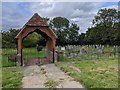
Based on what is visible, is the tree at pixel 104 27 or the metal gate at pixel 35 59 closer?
the metal gate at pixel 35 59

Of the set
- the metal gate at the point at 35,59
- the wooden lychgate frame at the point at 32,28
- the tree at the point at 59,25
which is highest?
the tree at the point at 59,25

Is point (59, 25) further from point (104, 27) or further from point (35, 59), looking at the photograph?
point (35, 59)

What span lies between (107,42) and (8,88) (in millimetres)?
46705

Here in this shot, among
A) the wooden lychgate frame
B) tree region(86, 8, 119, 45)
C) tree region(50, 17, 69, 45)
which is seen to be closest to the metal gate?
the wooden lychgate frame

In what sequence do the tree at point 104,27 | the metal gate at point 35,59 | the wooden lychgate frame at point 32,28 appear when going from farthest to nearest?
1. the tree at point 104,27
2. the metal gate at point 35,59
3. the wooden lychgate frame at point 32,28

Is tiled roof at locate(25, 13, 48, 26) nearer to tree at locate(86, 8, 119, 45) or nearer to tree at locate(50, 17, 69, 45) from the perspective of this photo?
tree at locate(86, 8, 119, 45)

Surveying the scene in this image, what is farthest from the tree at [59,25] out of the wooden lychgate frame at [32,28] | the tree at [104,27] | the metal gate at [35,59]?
the wooden lychgate frame at [32,28]

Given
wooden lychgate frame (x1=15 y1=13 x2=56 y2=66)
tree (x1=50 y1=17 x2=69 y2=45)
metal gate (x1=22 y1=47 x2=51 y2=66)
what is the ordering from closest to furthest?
wooden lychgate frame (x1=15 y1=13 x2=56 y2=66) < metal gate (x1=22 y1=47 x2=51 y2=66) < tree (x1=50 y1=17 x2=69 y2=45)

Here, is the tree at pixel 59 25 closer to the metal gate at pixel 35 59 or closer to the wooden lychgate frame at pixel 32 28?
the metal gate at pixel 35 59

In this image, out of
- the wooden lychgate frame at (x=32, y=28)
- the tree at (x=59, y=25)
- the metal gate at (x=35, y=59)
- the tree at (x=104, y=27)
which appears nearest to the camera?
the wooden lychgate frame at (x=32, y=28)

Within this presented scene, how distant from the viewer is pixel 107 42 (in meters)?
54.0

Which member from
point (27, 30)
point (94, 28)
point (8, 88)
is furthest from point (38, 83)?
point (94, 28)

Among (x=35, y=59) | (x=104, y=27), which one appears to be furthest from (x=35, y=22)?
(x=104, y=27)

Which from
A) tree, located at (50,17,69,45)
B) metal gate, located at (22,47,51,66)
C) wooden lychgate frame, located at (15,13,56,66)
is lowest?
metal gate, located at (22,47,51,66)
